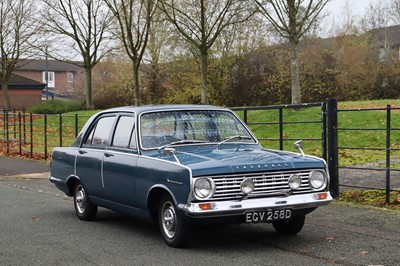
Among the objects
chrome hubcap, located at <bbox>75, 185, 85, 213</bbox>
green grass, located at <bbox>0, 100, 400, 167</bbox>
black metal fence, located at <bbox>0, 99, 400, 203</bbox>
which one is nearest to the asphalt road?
chrome hubcap, located at <bbox>75, 185, 85, 213</bbox>

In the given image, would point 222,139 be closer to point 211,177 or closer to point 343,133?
point 211,177

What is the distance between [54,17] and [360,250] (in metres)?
41.0

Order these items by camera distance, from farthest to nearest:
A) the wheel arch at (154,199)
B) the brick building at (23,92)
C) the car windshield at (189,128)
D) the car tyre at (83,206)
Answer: the brick building at (23,92)
the car tyre at (83,206)
the car windshield at (189,128)
the wheel arch at (154,199)

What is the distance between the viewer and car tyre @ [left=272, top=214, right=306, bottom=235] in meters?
7.63

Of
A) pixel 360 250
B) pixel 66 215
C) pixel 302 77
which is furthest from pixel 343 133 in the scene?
pixel 302 77

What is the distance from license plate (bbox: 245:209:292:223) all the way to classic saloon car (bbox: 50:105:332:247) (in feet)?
0.04

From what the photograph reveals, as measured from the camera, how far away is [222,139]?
8.30 meters

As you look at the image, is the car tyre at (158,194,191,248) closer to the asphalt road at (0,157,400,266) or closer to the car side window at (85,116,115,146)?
the asphalt road at (0,157,400,266)

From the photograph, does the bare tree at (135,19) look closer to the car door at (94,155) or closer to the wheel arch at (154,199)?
the car door at (94,155)

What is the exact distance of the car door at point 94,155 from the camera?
28.8ft

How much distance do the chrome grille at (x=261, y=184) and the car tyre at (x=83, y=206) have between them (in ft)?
10.1

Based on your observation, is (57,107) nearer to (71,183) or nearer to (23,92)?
(23,92)

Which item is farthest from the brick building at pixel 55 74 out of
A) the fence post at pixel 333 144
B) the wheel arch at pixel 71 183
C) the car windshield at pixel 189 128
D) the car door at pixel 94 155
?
the car windshield at pixel 189 128

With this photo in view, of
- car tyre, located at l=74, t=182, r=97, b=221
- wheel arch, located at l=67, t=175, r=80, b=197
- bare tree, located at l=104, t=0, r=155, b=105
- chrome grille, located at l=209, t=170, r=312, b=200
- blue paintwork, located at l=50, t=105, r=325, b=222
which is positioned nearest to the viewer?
chrome grille, located at l=209, t=170, r=312, b=200
